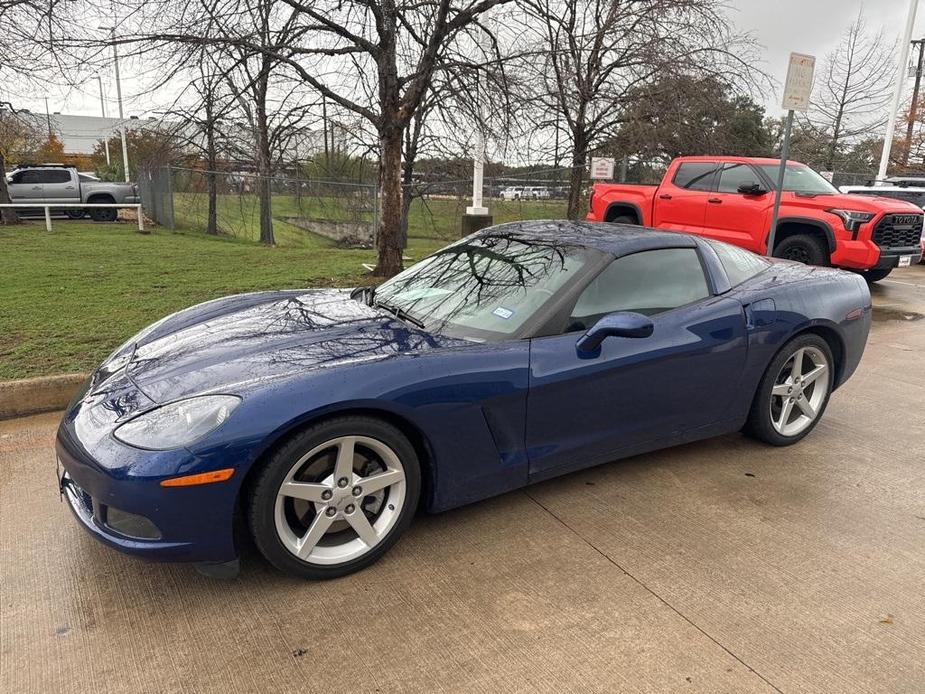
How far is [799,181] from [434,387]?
8617 millimetres

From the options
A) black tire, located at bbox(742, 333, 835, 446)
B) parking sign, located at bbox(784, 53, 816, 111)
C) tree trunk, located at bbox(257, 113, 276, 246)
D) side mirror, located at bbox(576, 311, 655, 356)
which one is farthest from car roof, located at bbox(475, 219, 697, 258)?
tree trunk, located at bbox(257, 113, 276, 246)

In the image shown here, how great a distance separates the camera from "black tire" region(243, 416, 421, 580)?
236 centimetres

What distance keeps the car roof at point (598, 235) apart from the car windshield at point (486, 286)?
0.26 ft

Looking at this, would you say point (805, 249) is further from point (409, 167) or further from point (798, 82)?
point (409, 167)

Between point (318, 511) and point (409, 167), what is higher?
point (409, 167)

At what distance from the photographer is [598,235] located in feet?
12.0

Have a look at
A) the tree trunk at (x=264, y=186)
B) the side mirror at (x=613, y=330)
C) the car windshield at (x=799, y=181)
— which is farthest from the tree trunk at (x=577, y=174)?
the side mirror at (x=613, y=330)

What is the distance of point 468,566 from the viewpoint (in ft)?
8.88

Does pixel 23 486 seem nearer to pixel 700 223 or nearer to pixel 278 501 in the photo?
pixel 278 501

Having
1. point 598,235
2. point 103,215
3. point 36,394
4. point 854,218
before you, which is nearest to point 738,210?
point 854,218

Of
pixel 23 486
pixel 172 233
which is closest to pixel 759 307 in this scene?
pixel 23 486

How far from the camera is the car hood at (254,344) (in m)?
2.58

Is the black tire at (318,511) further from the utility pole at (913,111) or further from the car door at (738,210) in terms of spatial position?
the utility pole at (913,111)

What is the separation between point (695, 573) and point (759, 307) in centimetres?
167
